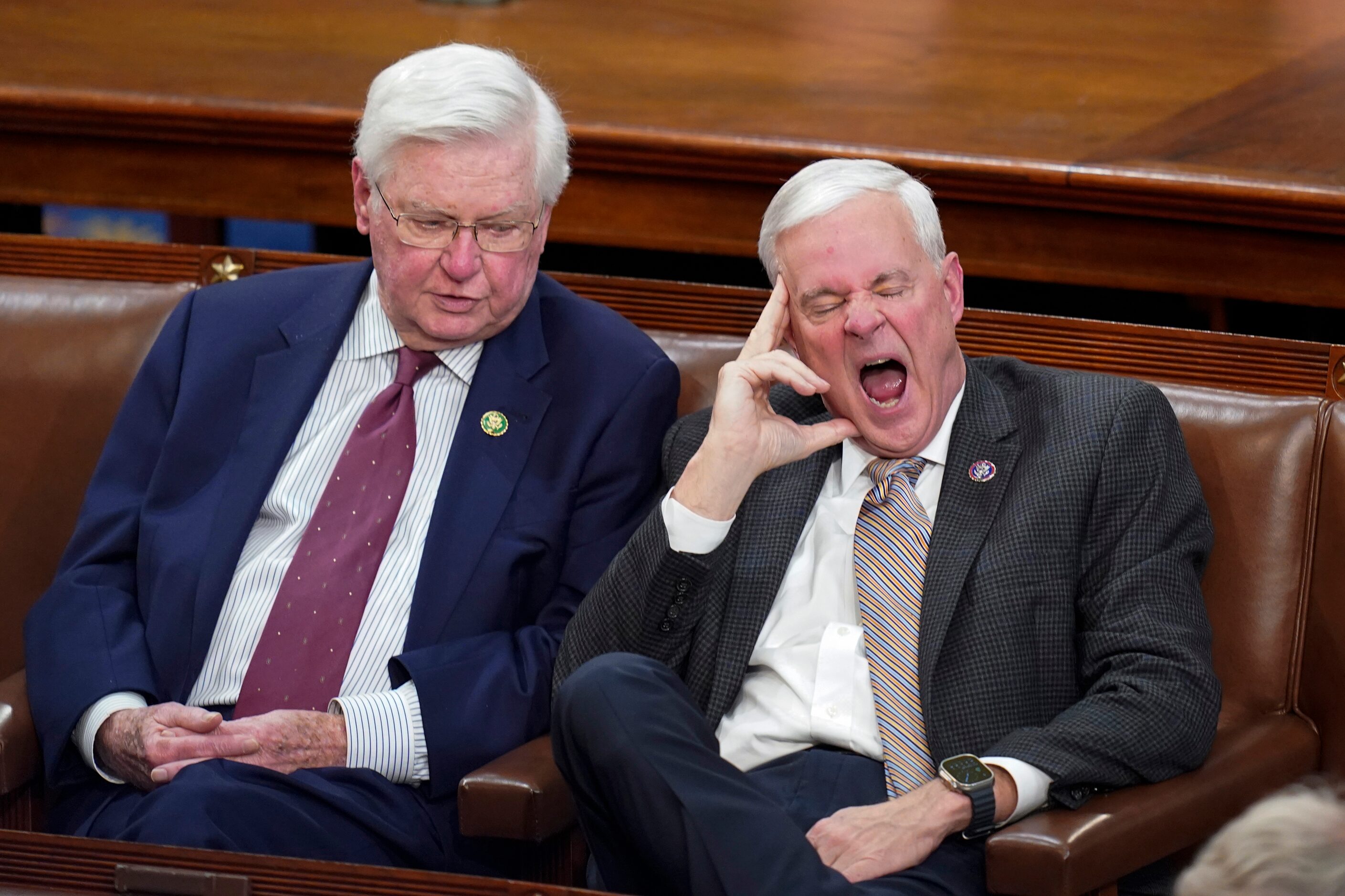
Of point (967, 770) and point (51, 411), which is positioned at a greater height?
point (51, 411)

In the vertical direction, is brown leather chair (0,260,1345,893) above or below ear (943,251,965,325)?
below

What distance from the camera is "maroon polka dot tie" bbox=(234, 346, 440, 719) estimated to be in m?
2.13

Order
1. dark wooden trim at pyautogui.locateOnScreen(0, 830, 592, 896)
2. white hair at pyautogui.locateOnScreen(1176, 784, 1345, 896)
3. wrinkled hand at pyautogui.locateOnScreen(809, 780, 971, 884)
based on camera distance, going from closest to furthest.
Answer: white hair at pyautogui.locateOnScreen(1176, 784, 1345, 896) < dark wooden trim at pyautogui.locateOnScreen(0, 830, 592, 896) < wrinkled hand at pyautogui.locateOnScreen(809, 780, 971, 884)

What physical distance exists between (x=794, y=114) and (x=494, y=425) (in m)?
1.09

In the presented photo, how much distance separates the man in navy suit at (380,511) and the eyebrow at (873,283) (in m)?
0.28

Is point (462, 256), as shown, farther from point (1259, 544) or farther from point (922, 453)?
point (1259, 544)

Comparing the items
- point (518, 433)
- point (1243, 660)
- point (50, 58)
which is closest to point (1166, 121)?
point (1243, 660)

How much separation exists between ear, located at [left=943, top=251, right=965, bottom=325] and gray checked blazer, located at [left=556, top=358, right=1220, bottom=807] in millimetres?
110

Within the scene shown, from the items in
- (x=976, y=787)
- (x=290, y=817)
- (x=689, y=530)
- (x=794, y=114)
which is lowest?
(x=290, y=817)

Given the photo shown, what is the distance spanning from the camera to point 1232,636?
7.04ft

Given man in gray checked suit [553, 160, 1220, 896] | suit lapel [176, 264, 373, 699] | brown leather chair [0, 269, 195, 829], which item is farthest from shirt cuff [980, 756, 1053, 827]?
brown leather chair [0, 269, 195, 829]

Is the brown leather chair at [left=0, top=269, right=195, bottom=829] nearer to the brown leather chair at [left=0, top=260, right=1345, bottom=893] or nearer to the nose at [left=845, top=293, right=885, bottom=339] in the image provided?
the brown leather chair at [left=0, top=260, right=1345, bottom=893]

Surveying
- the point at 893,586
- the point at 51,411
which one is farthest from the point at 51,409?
the point at 893,586

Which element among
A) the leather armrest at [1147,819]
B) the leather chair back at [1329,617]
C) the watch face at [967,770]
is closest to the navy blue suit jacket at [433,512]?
the watch face at [967,770]
